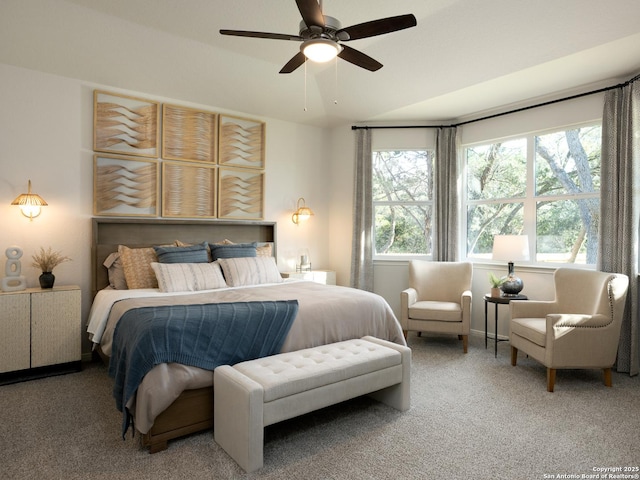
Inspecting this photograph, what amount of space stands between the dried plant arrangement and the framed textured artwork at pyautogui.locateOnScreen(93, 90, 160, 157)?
3.63 ft

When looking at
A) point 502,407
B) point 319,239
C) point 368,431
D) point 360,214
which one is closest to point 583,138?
point 360,214

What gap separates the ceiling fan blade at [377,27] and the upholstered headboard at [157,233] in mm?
2960

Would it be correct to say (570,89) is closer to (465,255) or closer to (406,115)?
(406,115)

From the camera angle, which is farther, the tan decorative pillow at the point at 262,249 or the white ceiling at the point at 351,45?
the tan decorative pillow at the point at 262,249

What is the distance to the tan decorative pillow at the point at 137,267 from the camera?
13.0 ft

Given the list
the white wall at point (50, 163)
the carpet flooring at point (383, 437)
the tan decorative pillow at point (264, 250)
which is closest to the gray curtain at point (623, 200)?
the carpet flooring at point (383, 437)

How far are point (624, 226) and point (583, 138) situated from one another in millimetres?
1107

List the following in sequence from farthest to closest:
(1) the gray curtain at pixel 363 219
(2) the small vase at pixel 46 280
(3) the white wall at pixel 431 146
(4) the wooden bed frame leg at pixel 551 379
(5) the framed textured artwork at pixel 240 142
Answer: (1) the gray curtain at pixel 363 219
(5) the framed textured artwork at pixel 240 142
(3) the white wall at pixel 431 146
(2) the small vase at pixel 46 280
(4) the wooden bed frame leg at pixel 551 379

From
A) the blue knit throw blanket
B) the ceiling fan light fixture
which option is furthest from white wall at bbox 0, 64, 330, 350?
the ceiling fan light fixture

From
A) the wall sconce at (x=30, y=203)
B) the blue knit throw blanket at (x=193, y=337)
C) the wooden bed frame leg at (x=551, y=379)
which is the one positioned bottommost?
the wooden bed frame leg at (x=551, y=379)

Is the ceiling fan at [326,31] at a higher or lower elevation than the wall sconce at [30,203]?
higher

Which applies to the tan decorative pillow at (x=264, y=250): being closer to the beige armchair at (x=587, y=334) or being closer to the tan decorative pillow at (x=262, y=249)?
the tan decorative pillow at (x=262, y=249)

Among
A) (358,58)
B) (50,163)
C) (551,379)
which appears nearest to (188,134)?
(50,163)

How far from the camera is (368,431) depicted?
2586 millimetres
